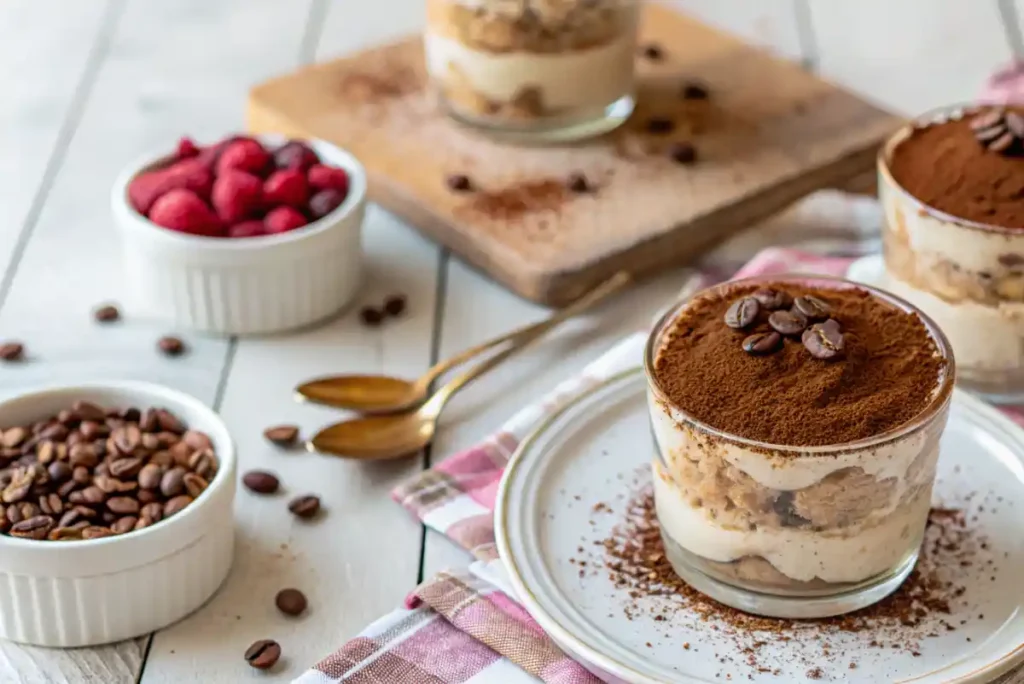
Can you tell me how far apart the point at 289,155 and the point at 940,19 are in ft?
4.37

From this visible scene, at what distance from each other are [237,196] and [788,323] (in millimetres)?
792

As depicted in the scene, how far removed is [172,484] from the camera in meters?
1.34

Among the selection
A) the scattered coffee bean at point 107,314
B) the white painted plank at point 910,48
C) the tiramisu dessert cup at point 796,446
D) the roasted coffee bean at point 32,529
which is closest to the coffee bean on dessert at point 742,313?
the tiramisu dessert cup at point 796,446

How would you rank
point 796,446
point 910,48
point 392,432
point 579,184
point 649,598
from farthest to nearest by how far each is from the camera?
point 910,48 < point 579,184 < point 392,432 < point 649,598 < point 796,446

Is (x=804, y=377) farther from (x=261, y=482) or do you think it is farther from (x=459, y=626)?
(x=261, y=482)

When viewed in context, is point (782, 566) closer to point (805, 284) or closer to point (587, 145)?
point (805, 284)

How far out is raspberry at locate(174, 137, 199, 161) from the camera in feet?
6.13

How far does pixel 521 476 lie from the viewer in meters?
1.36

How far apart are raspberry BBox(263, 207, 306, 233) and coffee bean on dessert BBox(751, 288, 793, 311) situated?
0.67 meters

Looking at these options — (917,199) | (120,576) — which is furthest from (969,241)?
(120,576)

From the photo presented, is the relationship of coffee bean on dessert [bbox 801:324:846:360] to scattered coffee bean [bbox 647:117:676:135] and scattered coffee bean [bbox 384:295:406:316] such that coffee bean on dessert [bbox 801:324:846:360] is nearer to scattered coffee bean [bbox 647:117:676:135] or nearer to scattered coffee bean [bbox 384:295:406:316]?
scattered coffee bean [bbox 384:295:406:316]

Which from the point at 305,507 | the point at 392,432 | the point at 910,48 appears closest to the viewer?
the point at 305,507

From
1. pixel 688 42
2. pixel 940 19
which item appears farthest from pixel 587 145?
pixel 940 19

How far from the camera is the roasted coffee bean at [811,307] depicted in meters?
1.25
